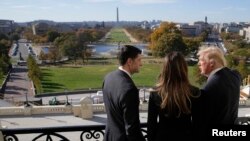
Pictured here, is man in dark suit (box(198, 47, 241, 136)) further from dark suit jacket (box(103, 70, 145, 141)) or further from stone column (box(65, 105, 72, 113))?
stone column (box(65, 105, 72, 113))

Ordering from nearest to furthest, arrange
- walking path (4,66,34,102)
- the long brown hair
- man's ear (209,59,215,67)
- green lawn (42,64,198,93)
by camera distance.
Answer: the long brown hair, man's ear (209,59,215,67), walking path (4,66,34,102), green lawn (42,64,198,93)

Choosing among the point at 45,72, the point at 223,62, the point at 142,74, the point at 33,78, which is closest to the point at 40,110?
the point at 223,62

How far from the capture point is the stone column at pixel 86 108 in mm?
15755

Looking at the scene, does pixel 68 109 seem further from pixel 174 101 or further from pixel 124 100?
pixel 174 101

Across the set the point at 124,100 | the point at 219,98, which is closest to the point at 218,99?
the point at 219,98

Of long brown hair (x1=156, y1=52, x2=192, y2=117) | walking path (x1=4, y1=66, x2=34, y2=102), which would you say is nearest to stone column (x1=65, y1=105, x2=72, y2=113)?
long brown hair (x1=156, y1=52, x2=192, y2=117)

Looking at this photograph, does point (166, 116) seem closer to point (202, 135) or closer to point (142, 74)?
point (202, 135)

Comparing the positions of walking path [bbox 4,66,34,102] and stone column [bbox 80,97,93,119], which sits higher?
stone column [bbox 80,97,93,119]

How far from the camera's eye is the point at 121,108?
345 cm

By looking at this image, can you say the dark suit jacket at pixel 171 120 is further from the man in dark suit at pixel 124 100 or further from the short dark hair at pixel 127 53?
the short dark hair at pixel 127 53

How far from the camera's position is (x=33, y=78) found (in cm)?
3603

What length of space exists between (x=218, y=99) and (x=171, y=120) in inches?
20.1

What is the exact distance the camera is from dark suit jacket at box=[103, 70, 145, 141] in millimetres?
3348

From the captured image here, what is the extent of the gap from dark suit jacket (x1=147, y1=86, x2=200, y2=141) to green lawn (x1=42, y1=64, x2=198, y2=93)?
31.4 meters
